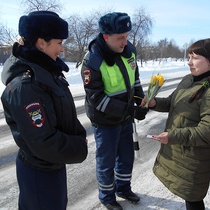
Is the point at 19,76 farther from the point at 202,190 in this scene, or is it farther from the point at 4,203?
the point at 4,203

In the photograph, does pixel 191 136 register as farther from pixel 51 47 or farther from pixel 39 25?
pixel 39 25

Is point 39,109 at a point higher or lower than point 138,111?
higher

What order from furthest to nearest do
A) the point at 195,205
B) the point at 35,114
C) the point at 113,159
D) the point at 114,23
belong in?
the point at 113,159, the point at 114,23, the point at 195,205, the point at 35,114

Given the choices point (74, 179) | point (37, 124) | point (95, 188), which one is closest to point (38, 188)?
point (37, 124)

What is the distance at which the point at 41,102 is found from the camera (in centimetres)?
150

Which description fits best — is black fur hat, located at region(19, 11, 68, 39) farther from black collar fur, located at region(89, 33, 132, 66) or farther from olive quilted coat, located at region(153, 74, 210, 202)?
olive quilted coat, located at region(153, 74, 210, 202)

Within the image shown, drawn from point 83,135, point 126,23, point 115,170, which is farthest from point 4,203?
point 126,23

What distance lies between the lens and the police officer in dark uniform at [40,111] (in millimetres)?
1491

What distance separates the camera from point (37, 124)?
1.49 meters

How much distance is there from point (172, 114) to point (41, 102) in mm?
1221

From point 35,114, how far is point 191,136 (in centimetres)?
119

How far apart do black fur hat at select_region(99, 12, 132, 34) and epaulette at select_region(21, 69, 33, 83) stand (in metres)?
1.15

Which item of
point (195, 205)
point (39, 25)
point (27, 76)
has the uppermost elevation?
point (39, 25)

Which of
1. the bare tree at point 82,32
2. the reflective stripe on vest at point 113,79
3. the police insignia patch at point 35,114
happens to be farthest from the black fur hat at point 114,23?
the bare tree at point 82,32
